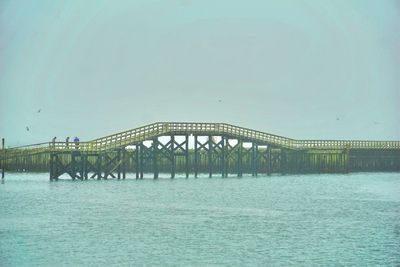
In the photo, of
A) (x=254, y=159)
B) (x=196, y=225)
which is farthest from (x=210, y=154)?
(x=196, y=225)

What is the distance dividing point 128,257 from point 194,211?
18589mm

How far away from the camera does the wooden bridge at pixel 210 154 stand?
7938 centimetres

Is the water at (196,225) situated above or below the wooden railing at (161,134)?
below

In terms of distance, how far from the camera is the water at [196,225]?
37.7 m

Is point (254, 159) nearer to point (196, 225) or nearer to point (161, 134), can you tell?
point (161, 134)

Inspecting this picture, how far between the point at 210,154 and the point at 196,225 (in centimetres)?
3741

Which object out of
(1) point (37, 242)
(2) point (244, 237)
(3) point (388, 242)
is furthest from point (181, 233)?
(3) point (388, 242)

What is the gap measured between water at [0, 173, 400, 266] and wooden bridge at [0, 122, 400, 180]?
3381 mm

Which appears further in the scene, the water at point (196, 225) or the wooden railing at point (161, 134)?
the wooden railing at point (161, 134)

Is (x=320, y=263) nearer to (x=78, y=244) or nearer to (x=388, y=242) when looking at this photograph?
(x=388, y=242)

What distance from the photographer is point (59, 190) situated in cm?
7219

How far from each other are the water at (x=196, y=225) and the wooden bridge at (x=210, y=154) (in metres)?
3.38

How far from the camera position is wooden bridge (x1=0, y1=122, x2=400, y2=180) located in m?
79.4

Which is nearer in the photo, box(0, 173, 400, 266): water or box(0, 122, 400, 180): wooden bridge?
box(0, 173, 400, 266): water
